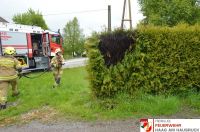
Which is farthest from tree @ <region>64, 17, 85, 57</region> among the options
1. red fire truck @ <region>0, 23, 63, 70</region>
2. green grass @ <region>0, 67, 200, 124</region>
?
green grass @ <region>0, 67, 200, 124</region>

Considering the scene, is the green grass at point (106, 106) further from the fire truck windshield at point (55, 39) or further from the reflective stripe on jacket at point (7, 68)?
the fire truck windshield at point (55, 39)

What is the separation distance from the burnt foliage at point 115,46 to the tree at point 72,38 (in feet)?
254

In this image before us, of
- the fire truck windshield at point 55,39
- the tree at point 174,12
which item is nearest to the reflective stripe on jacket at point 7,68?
the fire truck windshield at point 55,39

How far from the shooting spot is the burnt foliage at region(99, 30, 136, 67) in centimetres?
908

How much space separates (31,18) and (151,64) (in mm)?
57886

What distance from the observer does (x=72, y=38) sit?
89375 mm

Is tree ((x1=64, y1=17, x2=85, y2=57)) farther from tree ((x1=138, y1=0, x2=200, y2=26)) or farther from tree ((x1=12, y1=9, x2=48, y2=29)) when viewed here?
tree ((x1=138, y1=0, x2=200, y2=26))

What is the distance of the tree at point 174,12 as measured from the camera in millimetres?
35031

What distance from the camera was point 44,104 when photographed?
9766 mm

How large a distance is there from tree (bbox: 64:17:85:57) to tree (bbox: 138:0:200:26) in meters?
50.5

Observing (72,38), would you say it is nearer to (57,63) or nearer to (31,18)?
(31,18)

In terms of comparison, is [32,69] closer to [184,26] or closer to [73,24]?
[184,26]

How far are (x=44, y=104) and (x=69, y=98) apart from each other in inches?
28.8

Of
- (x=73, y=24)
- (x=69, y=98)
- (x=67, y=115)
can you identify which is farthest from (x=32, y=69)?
(x=73, y=24)
